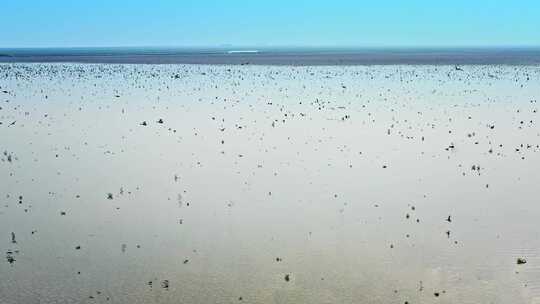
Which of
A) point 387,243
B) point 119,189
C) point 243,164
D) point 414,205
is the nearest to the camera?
point 387,243

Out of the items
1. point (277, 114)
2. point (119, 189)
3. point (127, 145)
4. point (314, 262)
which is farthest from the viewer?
point (277, 114)

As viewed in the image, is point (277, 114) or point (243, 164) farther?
point (277, 114)

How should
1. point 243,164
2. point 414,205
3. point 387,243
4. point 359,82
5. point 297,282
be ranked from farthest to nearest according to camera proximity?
point 359,82
point 243,164
point 414,205
point 387,243
point 297,282

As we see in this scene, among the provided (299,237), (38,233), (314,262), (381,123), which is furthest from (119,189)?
(381,123)

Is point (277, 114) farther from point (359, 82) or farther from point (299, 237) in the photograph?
point (359, 82)

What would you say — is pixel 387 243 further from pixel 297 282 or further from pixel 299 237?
pixel 297 282

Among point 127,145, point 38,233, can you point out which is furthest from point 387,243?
point 127,145
